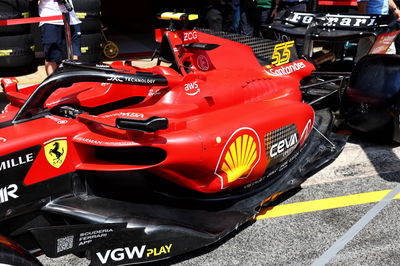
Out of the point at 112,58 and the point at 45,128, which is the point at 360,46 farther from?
the point at 112,58

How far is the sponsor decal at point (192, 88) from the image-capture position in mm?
3470

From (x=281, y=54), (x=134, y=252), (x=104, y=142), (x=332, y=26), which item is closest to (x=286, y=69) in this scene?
(x=281, y=54)

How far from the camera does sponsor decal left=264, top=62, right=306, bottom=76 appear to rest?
4250 mm

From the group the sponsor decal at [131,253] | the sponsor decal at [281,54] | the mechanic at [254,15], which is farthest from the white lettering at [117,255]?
the mechanic at [254,15]

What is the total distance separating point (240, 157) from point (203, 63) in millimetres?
1013

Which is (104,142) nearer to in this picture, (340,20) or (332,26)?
(332,26)

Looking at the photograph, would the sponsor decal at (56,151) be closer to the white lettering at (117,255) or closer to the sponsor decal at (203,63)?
the white lettering at (117,255)

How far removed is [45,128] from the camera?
9.29ft

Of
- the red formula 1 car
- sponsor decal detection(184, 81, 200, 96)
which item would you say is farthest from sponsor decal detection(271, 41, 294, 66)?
sponsor decal detection(184, 81, 200, 96)

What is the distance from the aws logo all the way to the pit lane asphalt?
41 centimetres

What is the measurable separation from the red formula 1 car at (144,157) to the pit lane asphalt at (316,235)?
0.51ft

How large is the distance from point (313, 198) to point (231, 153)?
1005 millimetres

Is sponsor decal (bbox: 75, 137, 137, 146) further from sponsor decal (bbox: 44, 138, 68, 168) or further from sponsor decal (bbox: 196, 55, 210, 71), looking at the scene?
sponsor decal (bbox: 196, 55, 210, 71)

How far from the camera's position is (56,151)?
2807mm
